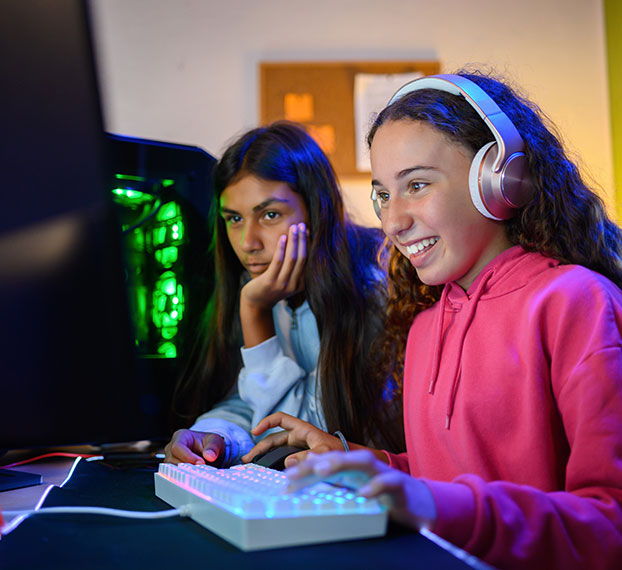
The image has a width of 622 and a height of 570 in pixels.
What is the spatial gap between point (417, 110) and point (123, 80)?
1.57 m

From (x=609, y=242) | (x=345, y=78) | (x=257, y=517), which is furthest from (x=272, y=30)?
(x=257, y=517)

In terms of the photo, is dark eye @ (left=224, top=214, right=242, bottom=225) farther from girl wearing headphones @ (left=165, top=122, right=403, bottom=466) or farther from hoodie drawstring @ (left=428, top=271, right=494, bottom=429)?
hoodie drawstring @ (left=428, top=271, right=494, bottom=429)

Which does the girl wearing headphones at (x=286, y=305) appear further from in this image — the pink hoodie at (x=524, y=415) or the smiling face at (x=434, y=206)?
the smiling face at (x=434, y=206)

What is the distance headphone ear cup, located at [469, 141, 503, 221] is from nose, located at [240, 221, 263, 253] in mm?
487

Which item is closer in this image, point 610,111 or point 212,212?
point 212,212

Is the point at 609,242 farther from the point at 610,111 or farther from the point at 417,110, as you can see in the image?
the point at 610,111

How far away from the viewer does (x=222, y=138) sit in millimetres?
2137

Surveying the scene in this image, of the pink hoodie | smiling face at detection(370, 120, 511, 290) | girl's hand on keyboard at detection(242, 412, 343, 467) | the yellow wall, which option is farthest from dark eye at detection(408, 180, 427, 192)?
the yellow wall

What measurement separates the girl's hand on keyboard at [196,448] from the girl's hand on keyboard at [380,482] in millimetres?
409

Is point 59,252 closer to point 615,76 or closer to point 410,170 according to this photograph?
point 410,170

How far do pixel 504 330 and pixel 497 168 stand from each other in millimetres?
182

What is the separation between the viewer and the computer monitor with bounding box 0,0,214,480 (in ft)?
2.85

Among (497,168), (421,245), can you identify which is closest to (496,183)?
(497,168)

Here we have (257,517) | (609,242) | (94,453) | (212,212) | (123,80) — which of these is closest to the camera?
(257,517)
